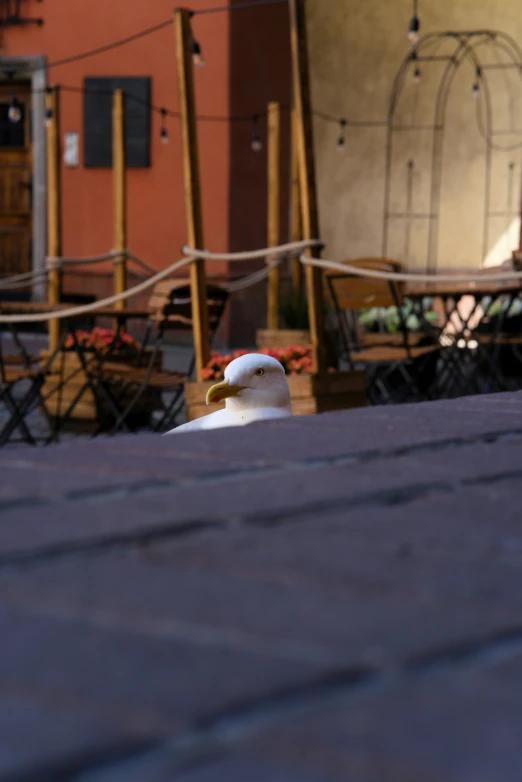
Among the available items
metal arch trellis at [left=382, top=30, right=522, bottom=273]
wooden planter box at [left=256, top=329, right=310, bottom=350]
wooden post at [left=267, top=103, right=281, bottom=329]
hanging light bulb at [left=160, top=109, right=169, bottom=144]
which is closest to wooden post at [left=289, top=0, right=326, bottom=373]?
wooden planter box at [left=256, top=329, right=310, bottom=350]

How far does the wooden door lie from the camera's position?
12.8 metres

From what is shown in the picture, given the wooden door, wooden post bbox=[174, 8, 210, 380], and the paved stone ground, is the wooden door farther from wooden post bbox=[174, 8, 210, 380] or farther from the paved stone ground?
the paved stone ground

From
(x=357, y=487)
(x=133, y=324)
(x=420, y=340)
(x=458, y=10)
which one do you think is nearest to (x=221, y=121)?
(x=133, y=324)

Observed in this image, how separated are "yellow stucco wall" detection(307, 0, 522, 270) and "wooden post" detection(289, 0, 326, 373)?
9.11m

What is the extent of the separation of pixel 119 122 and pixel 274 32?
537cm

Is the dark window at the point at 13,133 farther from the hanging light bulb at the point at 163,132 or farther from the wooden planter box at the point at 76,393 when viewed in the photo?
the wooden planter box at the point at 76,393

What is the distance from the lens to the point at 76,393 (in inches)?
259

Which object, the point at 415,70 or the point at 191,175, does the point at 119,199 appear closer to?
the point at 191,175

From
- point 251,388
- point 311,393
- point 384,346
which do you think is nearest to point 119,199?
point 384,346

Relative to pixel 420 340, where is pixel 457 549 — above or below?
above

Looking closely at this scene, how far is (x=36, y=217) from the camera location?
12.8 m

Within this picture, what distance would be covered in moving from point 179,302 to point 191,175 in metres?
0.88

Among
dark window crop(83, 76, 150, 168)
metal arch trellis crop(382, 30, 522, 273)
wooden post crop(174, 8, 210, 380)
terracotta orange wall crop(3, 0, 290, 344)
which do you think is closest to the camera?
wooden post crop(174, 8, 210, 380)

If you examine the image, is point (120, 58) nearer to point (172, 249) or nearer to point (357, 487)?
point (172, 249)
